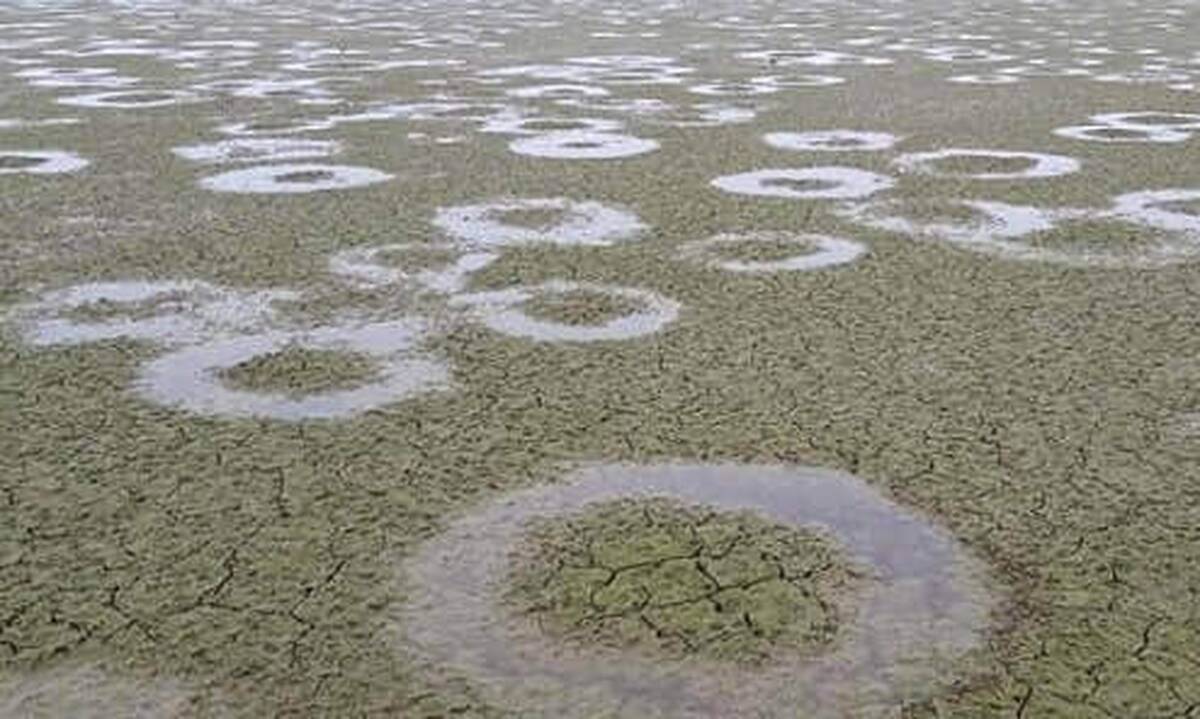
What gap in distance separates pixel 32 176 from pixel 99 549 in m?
2.21

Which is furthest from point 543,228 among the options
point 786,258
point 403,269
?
point 786,258

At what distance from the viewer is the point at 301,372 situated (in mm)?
1719

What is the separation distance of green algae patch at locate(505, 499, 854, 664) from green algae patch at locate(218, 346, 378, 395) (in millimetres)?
520

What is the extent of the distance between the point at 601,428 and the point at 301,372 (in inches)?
18.0

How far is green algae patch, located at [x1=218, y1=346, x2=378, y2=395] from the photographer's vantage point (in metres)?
1.67

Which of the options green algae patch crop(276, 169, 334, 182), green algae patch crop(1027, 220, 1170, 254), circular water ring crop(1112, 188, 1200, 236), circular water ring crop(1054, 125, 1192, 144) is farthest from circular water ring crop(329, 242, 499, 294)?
circular water ring crop(1054, 125, 1192, 144)

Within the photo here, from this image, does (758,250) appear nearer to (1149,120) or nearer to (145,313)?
(145,313)

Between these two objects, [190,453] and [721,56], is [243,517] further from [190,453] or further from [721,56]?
[721,56]

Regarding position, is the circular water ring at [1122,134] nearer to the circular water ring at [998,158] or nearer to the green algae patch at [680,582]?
the circular water ring at [998,158]

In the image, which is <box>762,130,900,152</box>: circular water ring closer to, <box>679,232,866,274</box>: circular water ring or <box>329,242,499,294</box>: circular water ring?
<box>679,232,866,274</box>: circular water ring

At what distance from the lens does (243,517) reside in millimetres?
1284

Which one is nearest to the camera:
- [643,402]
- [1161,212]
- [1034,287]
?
[643,402]

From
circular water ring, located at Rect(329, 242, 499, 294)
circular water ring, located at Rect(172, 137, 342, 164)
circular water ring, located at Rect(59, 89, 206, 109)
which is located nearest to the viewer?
circular water ring, located at Rect(329, 242, 499, 294)

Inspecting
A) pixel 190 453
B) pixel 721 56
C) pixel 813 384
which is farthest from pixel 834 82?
pixel 190 453
